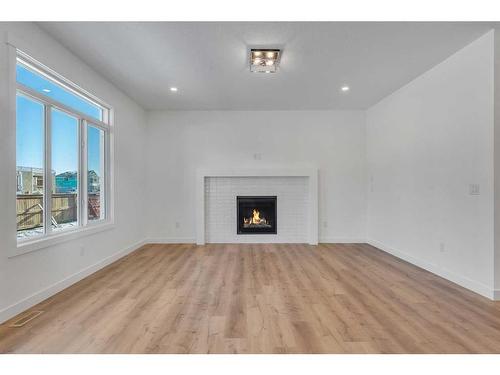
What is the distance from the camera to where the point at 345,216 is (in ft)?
17.3

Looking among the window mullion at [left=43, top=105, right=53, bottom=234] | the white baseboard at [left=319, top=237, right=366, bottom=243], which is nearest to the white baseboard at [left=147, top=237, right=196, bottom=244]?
the window mullion at [left=43, top=105, right=53, bottom=234]

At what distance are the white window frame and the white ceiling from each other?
0.39 meters

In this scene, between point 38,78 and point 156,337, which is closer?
point 156,337

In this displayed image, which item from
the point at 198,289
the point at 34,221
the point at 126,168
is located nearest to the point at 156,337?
the point at 198,289

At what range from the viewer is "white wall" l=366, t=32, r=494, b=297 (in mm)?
2682

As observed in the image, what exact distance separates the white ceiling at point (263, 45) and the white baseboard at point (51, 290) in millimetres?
2584

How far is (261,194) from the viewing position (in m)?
5.32

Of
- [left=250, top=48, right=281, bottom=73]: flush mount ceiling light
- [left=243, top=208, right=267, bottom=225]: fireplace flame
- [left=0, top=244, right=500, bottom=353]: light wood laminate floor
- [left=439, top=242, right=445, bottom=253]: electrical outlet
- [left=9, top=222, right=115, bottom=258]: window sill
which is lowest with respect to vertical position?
[left=0, top=244, right=500, bottom=353]: light wood laminate floor

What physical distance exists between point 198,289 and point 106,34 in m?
2.82

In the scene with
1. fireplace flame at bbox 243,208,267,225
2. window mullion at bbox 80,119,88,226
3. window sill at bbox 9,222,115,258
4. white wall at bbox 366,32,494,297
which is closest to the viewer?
window sill at bbox 9,222,115,258

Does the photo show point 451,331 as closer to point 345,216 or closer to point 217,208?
point 345,216

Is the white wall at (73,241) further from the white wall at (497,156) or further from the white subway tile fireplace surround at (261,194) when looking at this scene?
the white wall at (497,156)

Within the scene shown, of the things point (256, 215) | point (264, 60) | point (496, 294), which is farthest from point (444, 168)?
point (256, 215)

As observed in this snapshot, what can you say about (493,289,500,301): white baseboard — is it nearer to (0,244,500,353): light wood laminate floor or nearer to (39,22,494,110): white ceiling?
(0,244,500,353): light wood laminate floor
